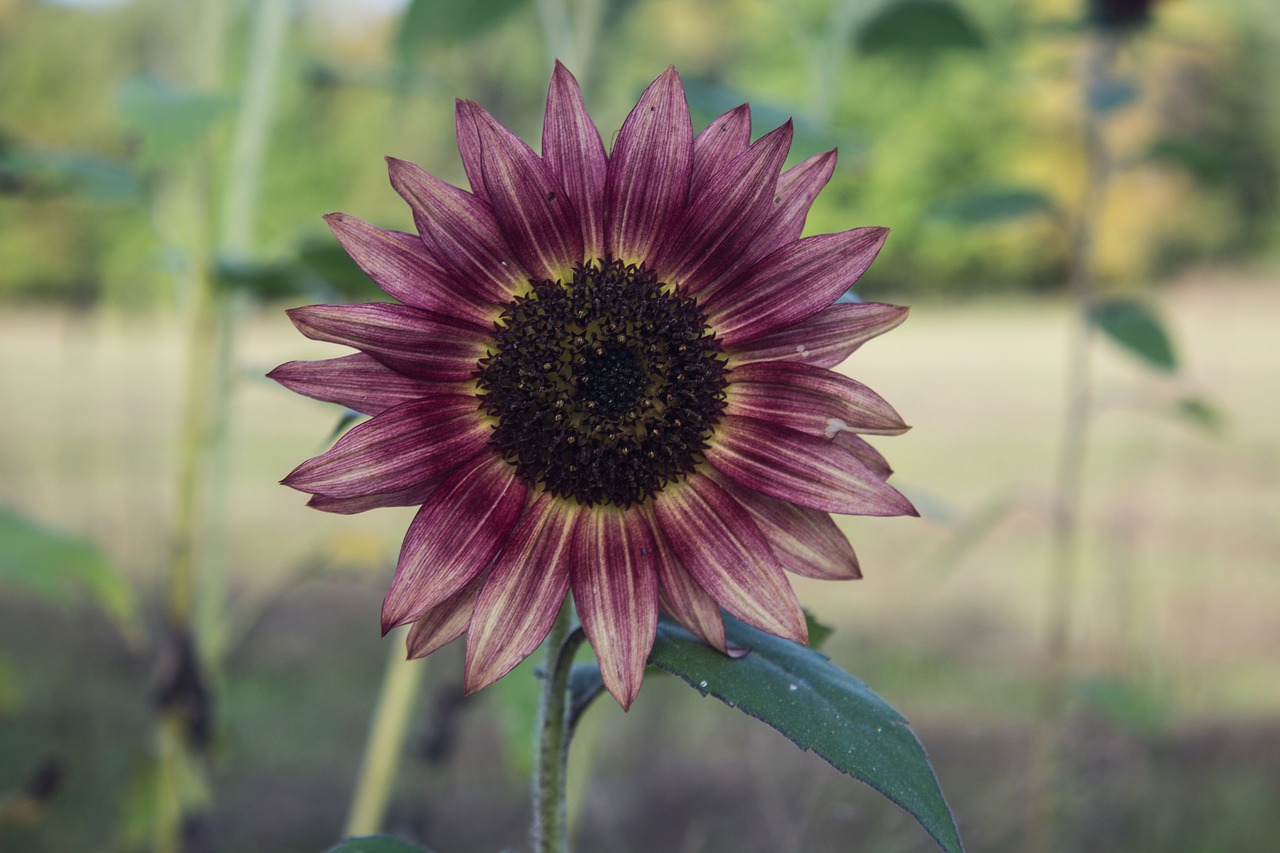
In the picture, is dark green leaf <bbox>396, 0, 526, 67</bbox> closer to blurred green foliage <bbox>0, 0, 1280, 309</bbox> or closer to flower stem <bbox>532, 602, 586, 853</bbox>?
flower stem <bbox>532, 602, 586, 853</bbox>

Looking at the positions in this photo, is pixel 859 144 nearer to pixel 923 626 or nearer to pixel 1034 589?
pixel 923 626

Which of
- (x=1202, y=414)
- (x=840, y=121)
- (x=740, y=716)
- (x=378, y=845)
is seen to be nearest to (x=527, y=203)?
(x=378, y=845)

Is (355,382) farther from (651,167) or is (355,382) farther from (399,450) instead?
(651,167)

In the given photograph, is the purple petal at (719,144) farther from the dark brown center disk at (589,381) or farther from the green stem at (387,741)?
the green stem at (387,741)

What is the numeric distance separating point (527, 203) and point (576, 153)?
26 mm

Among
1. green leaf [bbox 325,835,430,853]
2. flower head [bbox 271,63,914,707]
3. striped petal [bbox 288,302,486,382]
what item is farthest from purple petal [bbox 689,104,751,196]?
green leaf [bbox 325,835,430,853]

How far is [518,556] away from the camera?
410 mm

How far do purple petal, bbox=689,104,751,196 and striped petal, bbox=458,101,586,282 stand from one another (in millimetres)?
49

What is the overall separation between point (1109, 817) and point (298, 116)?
9.17 metres

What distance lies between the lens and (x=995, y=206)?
45.8 inches

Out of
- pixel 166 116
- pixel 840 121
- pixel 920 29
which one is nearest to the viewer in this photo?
pixel 166 116

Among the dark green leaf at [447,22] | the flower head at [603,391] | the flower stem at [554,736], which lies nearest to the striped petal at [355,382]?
the flower head at [603,391]

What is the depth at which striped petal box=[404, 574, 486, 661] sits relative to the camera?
1.30 ft

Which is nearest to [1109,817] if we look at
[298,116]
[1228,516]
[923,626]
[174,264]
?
[923,626]
